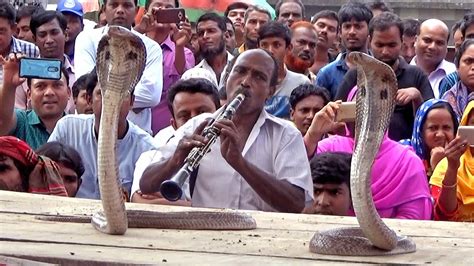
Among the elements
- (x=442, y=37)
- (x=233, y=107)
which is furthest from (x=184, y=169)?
(x=442, y=37)

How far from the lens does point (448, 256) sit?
387 centimetres

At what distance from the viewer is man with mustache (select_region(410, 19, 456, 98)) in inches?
381

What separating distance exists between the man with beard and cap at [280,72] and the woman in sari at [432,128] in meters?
1.07

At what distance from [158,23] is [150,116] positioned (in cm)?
109

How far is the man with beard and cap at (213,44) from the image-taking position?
933cm

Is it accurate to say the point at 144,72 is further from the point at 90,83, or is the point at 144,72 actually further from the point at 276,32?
the point at 276,32

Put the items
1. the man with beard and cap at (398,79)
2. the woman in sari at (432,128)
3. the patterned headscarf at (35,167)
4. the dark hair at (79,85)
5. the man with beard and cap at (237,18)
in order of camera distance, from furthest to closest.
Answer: the man with beard and cap at (237,18), the man with beard and cap at (398,79), the dark hair at (79,85), the woman in sari at (432,128), the patterned headscarf at (35,167)

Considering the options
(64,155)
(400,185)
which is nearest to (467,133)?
(400,185)

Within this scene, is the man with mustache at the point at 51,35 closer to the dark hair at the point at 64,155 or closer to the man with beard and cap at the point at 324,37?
the man with beard and cap at the point at 324,37

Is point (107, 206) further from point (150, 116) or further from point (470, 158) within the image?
point (150, 116)

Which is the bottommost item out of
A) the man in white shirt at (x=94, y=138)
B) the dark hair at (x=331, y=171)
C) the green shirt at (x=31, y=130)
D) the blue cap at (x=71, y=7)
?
the green shirt at (x=31, y=130)

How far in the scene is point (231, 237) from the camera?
170 inches

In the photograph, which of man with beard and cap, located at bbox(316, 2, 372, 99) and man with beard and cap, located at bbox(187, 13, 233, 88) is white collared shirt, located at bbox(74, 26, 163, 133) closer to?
man with beard and cap, located at bbox(187, 13, 233, 88)

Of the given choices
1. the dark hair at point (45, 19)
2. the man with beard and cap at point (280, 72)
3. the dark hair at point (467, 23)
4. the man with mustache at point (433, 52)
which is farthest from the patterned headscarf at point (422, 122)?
the dark hair at point (45, 19)
